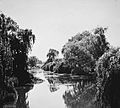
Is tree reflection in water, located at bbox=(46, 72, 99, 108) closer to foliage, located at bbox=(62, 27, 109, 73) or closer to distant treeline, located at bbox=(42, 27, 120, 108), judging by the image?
distant treeline, located at bbox=(42, 27, 120, 108)

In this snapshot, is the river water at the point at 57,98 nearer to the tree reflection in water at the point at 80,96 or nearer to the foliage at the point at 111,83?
the tree reflection in water at the point at 80,96

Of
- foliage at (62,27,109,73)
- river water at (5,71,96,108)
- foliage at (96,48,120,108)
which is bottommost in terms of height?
river water at (5,71,96,108)

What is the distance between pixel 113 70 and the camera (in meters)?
10.1

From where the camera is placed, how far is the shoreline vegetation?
10.2 metres

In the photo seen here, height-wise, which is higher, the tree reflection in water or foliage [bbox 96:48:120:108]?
foliage [bbox 96:48:120:108]

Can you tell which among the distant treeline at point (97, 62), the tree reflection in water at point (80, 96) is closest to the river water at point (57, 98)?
the tree reflection in water at point (80, 96)

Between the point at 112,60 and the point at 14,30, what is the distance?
28.8 metres

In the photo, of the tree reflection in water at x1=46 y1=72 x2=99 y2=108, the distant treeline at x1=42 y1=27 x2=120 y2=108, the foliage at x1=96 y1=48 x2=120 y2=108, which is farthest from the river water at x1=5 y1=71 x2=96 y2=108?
the foliage at x1=96 y1=48 x2=120 y2=108

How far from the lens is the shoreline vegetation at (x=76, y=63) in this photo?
10.2 meters

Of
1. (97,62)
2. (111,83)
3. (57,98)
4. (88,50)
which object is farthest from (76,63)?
(111,83)

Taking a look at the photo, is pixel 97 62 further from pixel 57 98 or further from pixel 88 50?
pixel 88 50

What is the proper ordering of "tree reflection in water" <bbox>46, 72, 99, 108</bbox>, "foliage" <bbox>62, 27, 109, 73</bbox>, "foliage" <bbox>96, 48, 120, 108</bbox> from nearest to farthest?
1. "foliage" <bbox>96, 48, 120, 108</bbox>
2. "tree reflection in water" <bbox>46, 72, 99, 108</bbox>
3. "foliage" <bbox>62, 27, 109, 73</bbox>

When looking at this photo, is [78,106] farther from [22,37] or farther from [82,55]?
[82,55]

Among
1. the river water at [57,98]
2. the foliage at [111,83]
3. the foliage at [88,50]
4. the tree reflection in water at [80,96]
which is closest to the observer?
the foliage at [111,83]
